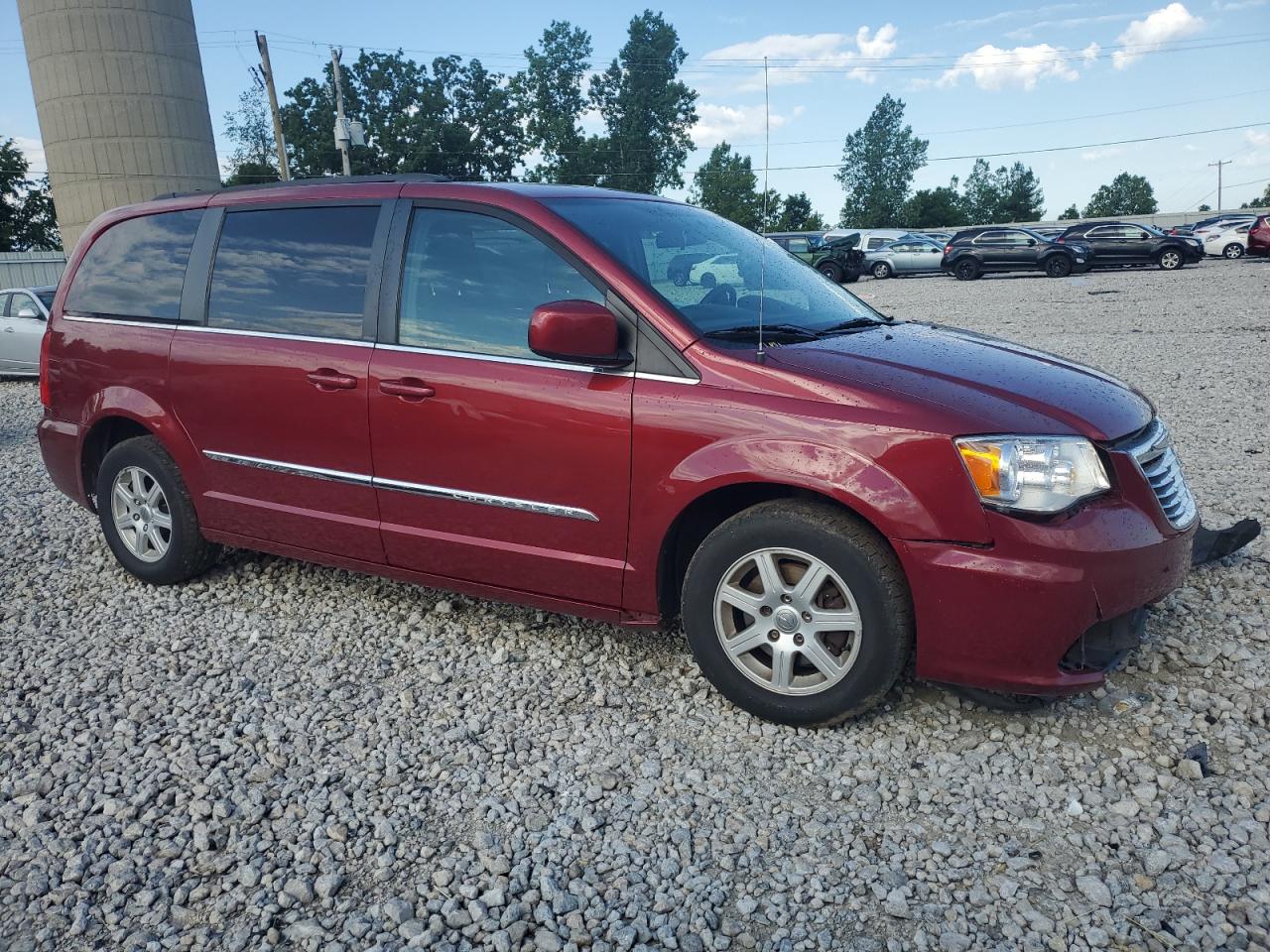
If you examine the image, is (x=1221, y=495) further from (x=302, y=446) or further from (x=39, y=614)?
(x=39, y=614)

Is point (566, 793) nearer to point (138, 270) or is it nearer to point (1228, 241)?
point (138, 270)

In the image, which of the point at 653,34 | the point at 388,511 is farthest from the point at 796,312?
the point at 653,34

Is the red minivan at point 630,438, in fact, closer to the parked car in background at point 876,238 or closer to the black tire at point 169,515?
the black tire at point 169,515

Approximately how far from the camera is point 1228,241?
31.9 meters

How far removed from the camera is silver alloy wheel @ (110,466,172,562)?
4.74 meters

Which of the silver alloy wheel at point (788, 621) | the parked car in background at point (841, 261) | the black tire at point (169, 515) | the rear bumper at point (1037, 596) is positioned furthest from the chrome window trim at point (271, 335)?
the parked car in background at point (841, 261)

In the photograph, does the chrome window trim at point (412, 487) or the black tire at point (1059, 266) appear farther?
the black tire at point (1059, 266)

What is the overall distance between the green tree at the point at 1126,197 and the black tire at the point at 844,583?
10554cm

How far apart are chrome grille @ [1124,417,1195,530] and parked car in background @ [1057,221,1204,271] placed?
28.6m

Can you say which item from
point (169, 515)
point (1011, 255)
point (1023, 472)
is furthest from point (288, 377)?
point (1011, 255)

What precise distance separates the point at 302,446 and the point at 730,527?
1.94 meters

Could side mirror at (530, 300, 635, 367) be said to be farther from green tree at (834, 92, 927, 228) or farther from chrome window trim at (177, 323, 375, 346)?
green tree at (834, 92, 927, 228)

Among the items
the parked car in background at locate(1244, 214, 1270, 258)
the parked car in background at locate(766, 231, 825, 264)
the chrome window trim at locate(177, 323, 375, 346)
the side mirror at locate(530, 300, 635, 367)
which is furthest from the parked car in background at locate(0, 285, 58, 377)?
the parked car in background at locate(1244, 214, 1270, 258)

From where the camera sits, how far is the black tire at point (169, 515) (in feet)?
15.2
